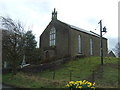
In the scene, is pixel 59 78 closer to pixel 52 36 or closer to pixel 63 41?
pixel 63 41

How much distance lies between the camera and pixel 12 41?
761 inches

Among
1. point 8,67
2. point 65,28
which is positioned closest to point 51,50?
point 65,28

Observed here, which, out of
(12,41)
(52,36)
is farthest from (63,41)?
(12,41)

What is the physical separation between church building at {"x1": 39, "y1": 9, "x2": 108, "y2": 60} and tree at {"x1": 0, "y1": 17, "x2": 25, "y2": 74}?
13.5 meters

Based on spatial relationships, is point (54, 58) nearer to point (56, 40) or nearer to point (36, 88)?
point (56, 40)

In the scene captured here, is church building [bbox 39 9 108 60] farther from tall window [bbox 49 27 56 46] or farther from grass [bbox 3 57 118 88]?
grass [bbox 3 57 118 88]

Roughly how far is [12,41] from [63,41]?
17.5m

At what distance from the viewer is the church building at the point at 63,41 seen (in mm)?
34562

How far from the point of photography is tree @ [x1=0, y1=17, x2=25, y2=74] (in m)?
19.1

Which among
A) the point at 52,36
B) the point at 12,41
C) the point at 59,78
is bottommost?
the point at 59,78

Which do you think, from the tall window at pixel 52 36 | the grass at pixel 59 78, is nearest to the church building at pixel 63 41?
the tall window at pixel 52 36

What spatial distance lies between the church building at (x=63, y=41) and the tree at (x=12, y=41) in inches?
531

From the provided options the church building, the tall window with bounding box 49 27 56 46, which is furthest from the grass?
the tall window with bounding box 49 27 56 46

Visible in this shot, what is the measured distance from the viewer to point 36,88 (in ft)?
40.5
